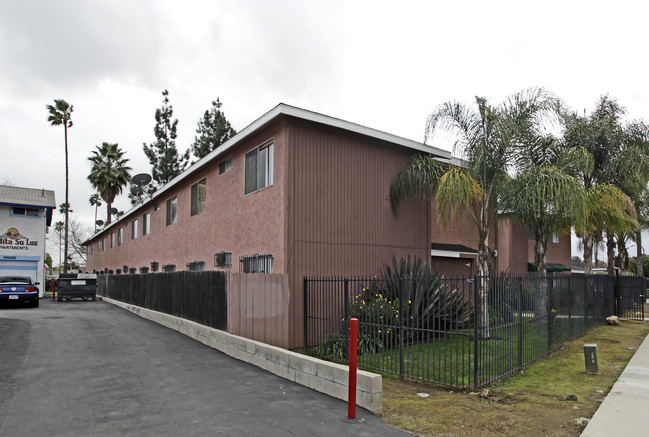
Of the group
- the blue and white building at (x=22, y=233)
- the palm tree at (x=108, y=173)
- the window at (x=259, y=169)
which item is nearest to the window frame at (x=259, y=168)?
the window at (x=259, y=169)

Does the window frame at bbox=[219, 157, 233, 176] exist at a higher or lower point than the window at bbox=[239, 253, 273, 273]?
higher

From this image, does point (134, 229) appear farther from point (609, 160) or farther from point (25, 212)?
point (609, 160)

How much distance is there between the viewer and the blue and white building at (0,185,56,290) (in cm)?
3109

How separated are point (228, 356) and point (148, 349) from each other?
216cm

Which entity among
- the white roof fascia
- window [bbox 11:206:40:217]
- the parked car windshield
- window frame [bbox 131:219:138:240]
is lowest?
the parked car windshield

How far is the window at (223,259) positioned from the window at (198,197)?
269cm

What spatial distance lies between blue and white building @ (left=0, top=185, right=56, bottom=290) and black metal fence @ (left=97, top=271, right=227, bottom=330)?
14018 mm

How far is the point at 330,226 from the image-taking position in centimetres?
1219

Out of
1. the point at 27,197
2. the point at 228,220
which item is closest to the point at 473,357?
the point at 228,220

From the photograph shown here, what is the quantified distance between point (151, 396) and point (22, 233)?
1200 inches

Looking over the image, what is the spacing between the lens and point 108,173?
47.8m

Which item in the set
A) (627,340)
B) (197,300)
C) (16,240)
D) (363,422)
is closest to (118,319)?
(197,300)

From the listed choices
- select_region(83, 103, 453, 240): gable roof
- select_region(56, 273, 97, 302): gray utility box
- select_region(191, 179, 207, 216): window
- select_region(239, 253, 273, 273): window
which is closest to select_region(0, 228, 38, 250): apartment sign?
select_region(56, 273, 97, 302): gray utility box

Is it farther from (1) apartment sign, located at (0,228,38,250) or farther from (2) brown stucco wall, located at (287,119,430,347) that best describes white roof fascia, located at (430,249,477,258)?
(1) apartment sign, located at (0,228,38,250)
